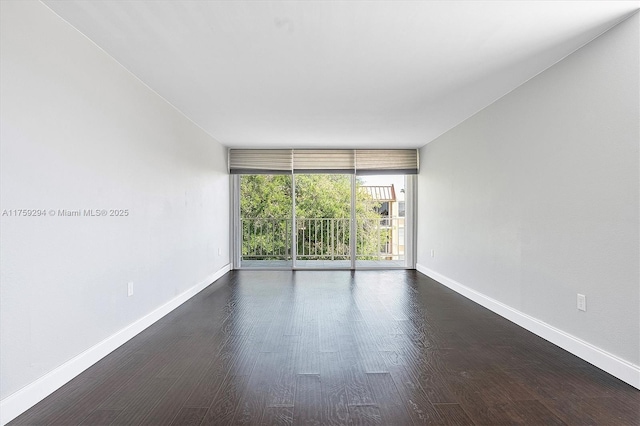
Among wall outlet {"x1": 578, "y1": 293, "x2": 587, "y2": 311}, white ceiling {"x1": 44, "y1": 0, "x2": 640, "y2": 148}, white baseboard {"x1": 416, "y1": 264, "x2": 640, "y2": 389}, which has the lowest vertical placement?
white baseboard {"x1": 416, "y1": 264, "x2": 640, "y2": 389}

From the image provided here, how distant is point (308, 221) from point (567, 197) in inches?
210

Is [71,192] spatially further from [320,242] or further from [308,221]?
[320,242]

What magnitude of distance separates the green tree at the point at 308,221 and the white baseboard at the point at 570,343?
3.52m

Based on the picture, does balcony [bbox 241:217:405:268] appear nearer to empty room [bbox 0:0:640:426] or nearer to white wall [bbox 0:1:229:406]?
empty room [bbox 0:0:640:426]

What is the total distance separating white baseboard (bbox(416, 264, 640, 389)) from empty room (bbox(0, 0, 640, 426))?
0.06 ft

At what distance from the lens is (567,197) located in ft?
9.80

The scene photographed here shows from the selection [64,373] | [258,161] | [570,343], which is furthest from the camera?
[258,161]

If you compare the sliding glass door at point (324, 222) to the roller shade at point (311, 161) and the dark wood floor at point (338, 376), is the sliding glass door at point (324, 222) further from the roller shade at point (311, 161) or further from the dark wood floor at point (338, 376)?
the dark wood floor at point (338, 376)

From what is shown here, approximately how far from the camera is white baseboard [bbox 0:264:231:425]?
1.98 metres

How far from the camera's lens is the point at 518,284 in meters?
3.71

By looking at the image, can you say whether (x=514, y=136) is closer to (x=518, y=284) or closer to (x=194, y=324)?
(x=518, y=284)

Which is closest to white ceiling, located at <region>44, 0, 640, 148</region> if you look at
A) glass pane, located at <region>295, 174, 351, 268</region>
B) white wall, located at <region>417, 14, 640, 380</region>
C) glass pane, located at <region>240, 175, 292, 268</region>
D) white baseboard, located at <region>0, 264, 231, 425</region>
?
white wall, located at <region>417, 14, 640, 380</region>

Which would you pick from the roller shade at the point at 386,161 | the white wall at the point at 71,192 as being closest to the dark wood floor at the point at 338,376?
the white wall at the point at 71,192

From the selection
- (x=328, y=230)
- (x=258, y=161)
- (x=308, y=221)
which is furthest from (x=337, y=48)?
(x=328, y=230)
